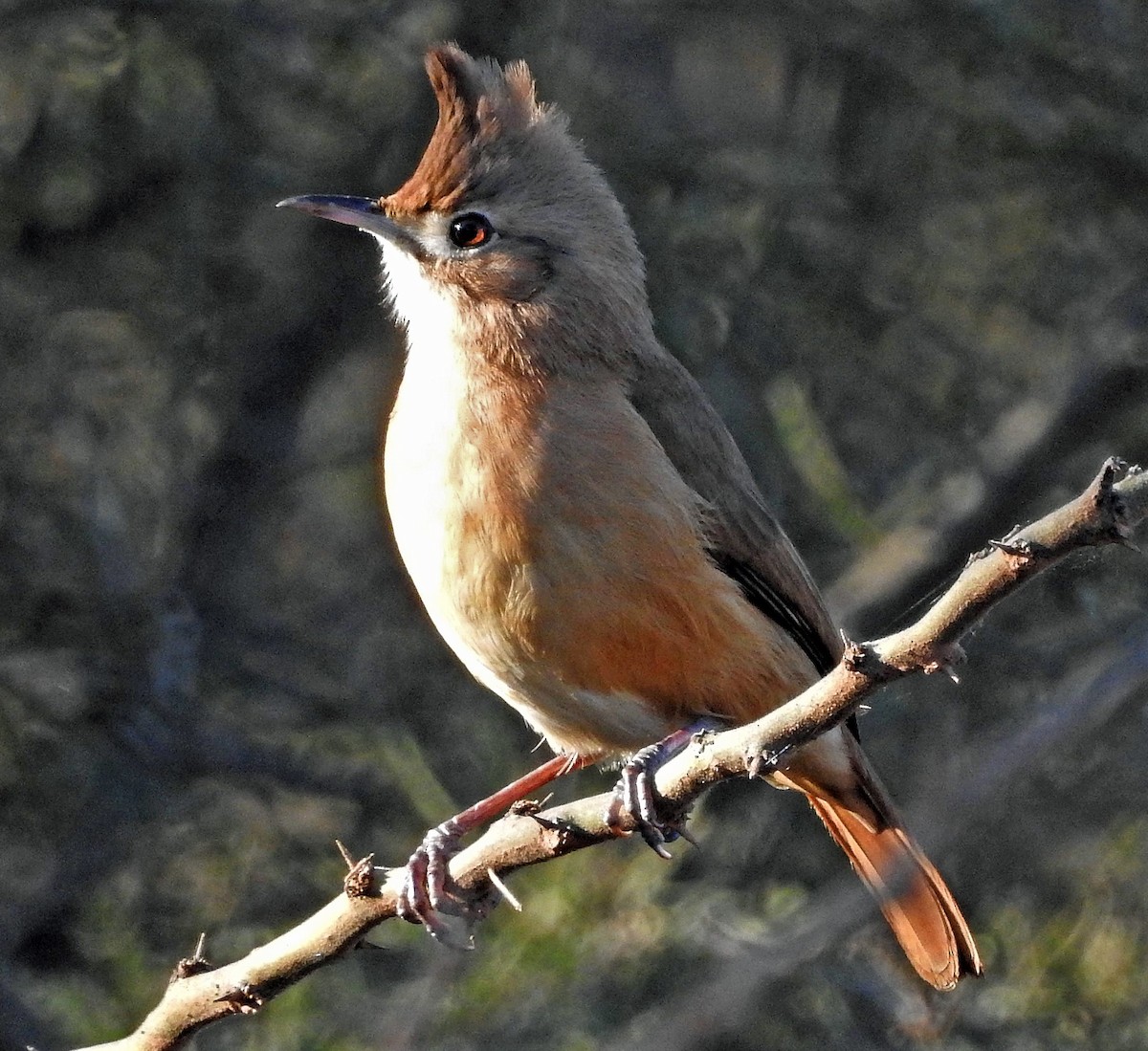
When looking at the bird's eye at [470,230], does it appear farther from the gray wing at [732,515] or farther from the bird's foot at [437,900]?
the bird's foot at [437,900]

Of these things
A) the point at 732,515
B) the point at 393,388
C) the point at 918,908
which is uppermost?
the point at 732,515

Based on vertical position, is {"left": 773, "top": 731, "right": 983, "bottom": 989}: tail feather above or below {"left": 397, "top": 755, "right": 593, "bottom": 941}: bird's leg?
below

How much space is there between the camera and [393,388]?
7832mm

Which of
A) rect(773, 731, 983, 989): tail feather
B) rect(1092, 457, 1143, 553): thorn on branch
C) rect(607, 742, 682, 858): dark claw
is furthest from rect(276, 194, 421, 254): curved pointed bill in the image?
rect(1092, 457, 1143, 553): thorn on branch

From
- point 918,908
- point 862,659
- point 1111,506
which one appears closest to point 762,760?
point 862,659

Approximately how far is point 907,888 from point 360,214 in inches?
102

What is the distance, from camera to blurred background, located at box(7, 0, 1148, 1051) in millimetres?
6887

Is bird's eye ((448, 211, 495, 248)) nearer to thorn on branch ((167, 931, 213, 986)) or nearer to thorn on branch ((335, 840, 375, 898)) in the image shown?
thorn on branch ((335, 840, 375, 898))

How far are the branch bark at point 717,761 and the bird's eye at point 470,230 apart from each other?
2011 mm

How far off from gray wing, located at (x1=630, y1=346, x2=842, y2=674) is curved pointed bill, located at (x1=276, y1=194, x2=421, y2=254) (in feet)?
2.64

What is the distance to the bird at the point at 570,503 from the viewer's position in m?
4.91

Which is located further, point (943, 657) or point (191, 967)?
point (191, 967)

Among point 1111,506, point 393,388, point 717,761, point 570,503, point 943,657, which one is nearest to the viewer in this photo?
point 1111,506

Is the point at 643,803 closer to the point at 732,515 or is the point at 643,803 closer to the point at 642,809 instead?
the point at 642,809
